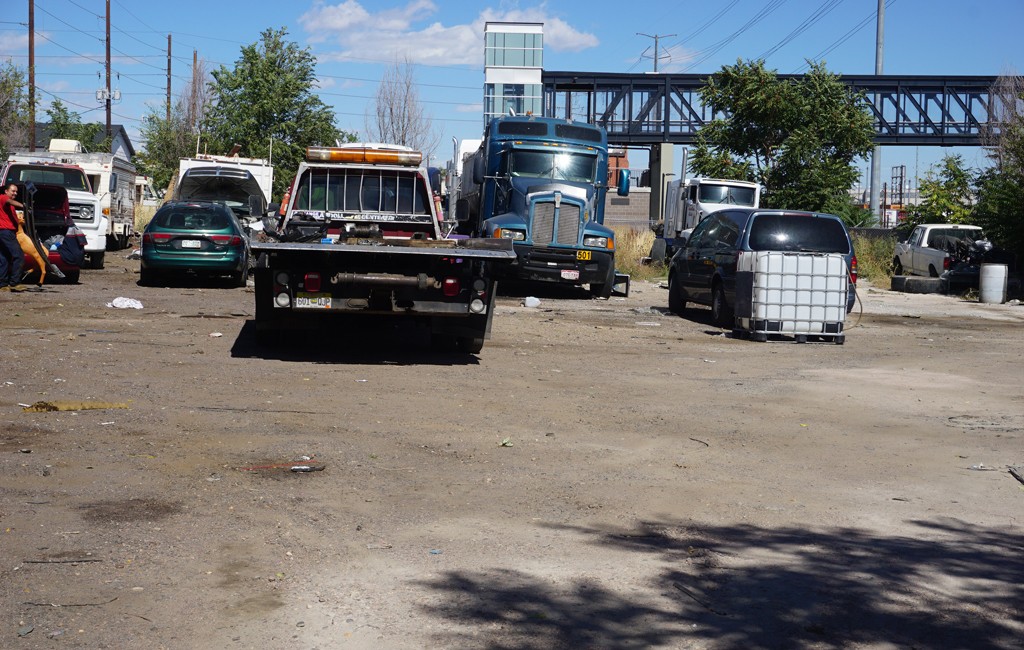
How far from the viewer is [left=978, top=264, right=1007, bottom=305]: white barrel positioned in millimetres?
25172

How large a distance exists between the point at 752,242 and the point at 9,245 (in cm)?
1169

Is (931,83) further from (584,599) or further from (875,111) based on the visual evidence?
(584,599)

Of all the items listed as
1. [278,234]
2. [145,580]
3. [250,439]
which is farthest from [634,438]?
[278,234]

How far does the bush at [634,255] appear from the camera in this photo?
99.3 feet

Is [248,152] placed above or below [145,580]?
above

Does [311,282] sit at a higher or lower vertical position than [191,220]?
lower

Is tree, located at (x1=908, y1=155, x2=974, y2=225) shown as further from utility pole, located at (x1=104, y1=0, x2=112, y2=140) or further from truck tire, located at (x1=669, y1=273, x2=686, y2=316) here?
utility pole, located at (x1=104, y1=0, x2=112, y2=140)

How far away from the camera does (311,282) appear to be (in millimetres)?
11336

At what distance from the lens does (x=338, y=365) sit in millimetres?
11594

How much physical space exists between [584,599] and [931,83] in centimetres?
6165

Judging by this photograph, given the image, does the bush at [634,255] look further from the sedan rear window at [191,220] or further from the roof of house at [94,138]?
the roof of house at [94,138]

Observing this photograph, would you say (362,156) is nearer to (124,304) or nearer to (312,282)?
(312,282)

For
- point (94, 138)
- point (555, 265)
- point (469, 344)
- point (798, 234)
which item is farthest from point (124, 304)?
point (94, 138)

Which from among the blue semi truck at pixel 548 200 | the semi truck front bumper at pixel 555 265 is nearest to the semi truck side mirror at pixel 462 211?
the blue semi truck at pixel 548 200
